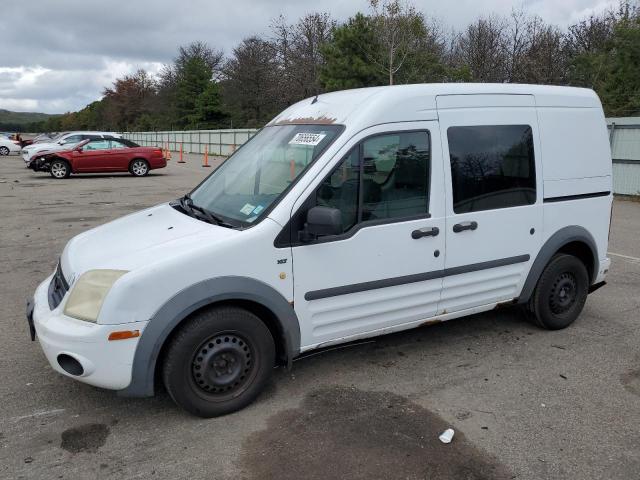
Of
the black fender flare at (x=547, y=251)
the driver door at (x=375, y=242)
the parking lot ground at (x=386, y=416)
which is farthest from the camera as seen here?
the black fender flare at (x=547, y=251)

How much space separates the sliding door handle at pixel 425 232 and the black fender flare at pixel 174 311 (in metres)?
1.16

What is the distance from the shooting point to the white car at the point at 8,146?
116ft

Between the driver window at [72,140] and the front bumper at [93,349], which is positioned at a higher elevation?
the driver window at [72,140]

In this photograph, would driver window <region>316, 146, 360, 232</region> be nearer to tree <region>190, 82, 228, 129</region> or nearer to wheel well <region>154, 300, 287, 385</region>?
wheel well <region>154, 300, 287, 385</region>

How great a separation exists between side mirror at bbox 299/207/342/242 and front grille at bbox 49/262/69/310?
5.11 feet

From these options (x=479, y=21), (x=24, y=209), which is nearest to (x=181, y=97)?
(x=479, y=21)

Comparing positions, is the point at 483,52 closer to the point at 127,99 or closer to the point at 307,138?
the point at 307,138

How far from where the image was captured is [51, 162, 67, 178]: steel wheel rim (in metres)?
19.3

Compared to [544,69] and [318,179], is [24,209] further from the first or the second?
[544,69]

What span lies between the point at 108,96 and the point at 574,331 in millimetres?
98074

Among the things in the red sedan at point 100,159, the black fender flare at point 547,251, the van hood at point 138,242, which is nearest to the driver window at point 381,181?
the van hood at point 138,242

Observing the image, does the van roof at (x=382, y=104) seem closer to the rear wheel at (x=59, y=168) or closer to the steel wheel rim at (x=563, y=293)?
the steel wheel rim at (x=563, y=293)

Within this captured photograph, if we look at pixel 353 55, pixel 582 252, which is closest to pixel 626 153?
pixel 582 252

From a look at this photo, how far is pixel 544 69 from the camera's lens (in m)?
31.7
